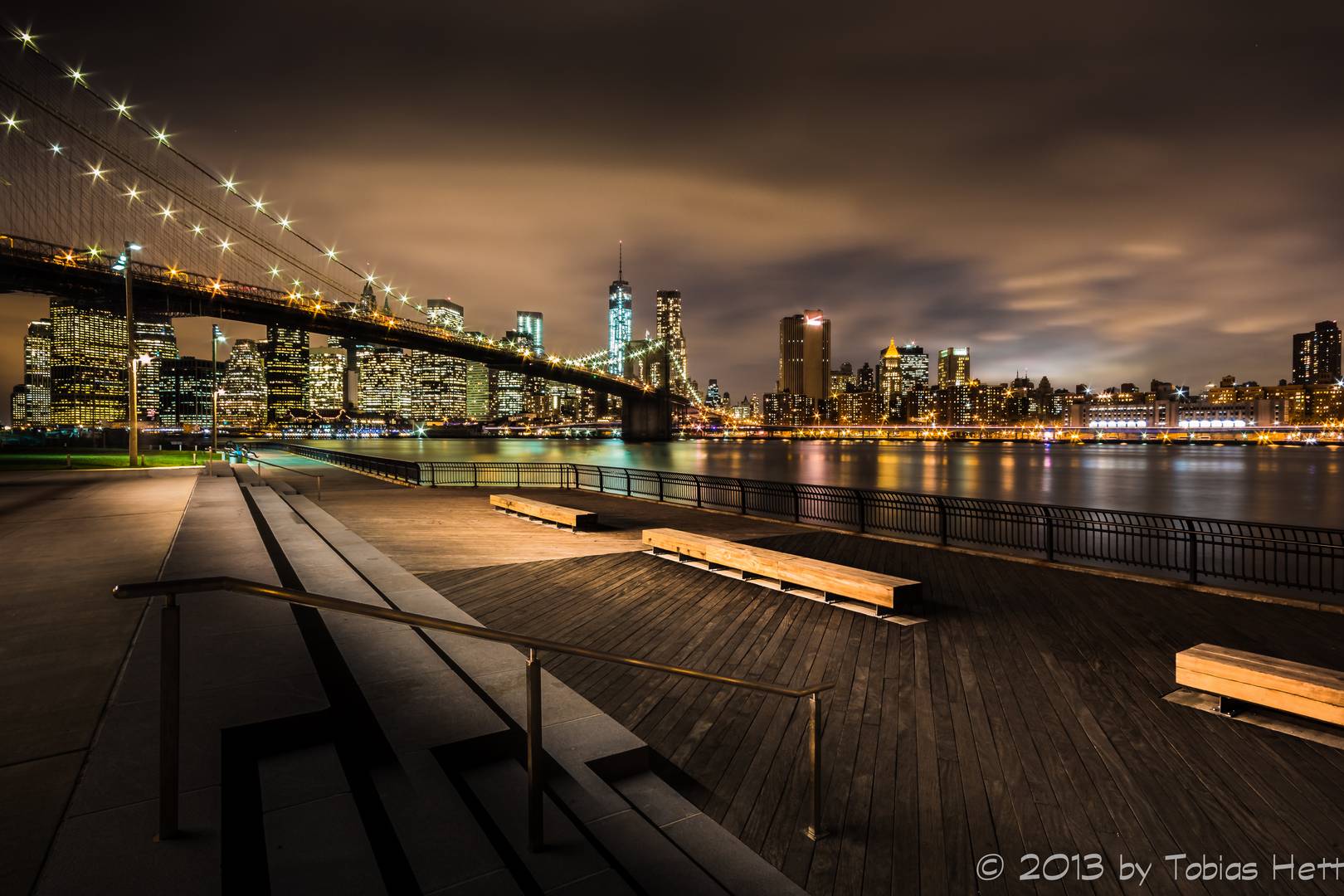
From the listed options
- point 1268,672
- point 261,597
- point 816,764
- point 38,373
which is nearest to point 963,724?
point 816,764

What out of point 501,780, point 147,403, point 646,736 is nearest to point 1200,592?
point 646,736

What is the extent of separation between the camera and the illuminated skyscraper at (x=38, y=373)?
18400 centimetres

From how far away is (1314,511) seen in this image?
35469mm

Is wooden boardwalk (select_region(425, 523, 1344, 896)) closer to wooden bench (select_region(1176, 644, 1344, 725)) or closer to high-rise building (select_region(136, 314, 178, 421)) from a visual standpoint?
wooden bench (select_region(1176, 644, 1344, 725))

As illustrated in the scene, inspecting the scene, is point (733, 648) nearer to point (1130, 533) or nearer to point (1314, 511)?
point (1130, 533)

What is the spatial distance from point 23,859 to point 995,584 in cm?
1011

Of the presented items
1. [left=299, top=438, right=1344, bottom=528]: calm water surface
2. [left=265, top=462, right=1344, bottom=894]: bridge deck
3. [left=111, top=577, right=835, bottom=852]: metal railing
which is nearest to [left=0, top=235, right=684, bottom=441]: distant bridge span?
[left=299, top=438, right=1344, bottom=528]: calm water surface

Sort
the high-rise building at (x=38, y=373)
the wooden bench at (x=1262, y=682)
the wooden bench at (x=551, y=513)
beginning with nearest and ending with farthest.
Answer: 1. the wooden bench at (x=1262, y=682)
2. the wooden bench at (x=551, y=513)
3. the high-rise building at (x=38, y=373)

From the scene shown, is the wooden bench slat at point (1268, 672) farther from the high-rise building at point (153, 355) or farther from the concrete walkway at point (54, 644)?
the high-rise building at point (153, 355)

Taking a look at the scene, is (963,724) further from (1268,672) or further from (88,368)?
(88,368)

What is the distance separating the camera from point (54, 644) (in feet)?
16.9

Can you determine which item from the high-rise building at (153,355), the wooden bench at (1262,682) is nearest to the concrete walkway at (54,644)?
the wooden bench at (1262,682)

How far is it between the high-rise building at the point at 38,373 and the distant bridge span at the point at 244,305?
579ft

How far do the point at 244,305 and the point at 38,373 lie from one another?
7949 inches
